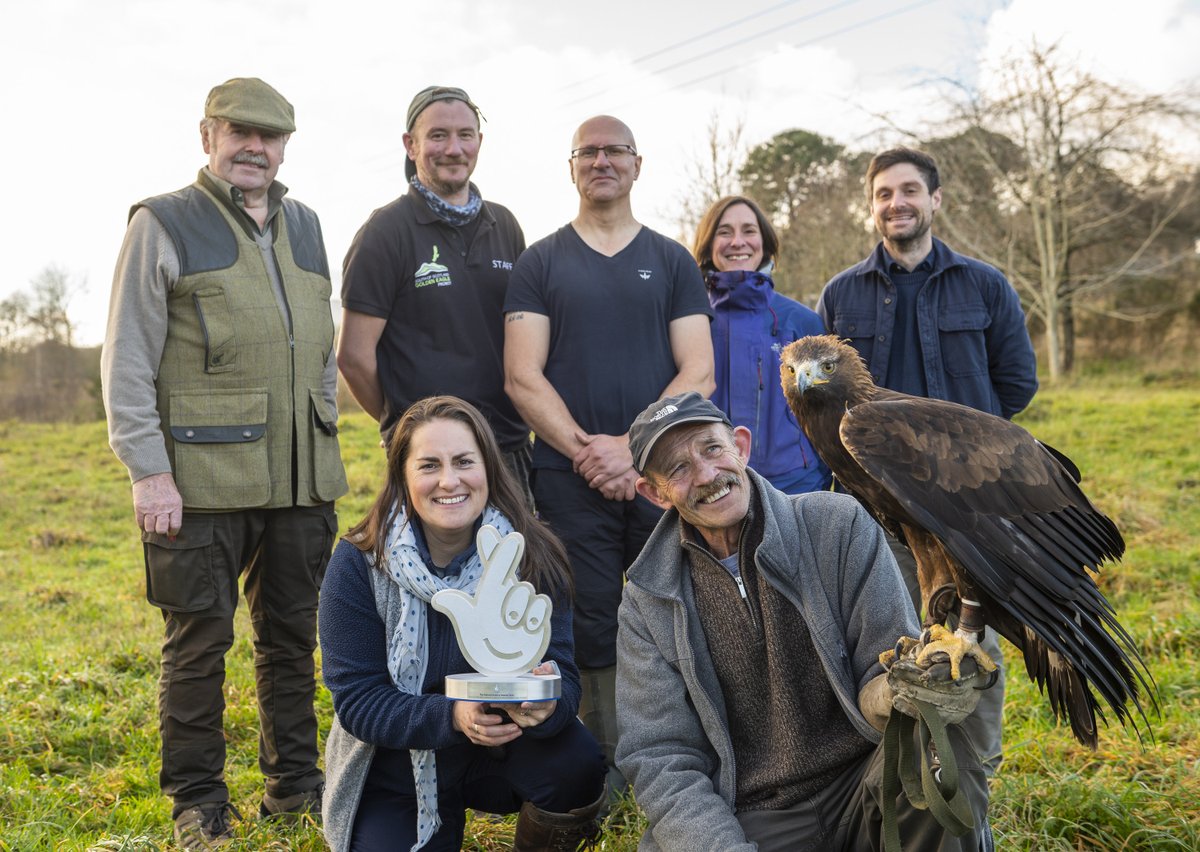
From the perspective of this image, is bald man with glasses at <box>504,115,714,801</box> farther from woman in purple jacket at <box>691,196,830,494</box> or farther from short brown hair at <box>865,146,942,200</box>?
short brown hair at <box>865,146,942,200</box>

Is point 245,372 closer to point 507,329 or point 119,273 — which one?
point 119,273

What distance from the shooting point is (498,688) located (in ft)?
7.88

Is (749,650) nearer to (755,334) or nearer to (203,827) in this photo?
(755,334)

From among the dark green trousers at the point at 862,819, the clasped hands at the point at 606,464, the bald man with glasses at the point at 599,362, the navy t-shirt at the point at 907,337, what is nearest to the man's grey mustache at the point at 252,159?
the bald man with glasses at the point at 599,362

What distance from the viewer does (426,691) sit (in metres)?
2.82

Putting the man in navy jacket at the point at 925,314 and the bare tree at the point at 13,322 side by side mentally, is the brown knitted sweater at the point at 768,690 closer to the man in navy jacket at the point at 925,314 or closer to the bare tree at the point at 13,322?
the man in navy jacket at the point at 925,314

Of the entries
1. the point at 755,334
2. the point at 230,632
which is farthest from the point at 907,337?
the point at 230,632

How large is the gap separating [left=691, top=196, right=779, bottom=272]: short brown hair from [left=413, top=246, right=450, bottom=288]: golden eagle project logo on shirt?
4.36 feet

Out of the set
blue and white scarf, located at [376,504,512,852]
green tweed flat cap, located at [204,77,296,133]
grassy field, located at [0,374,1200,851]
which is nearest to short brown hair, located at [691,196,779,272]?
green tweed flat cap, located at [204,77,296,133]

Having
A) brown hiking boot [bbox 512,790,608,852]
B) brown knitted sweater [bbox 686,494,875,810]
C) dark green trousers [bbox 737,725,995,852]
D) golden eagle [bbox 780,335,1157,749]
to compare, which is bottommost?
brown hiking boot [bbox 512,790,608,852]

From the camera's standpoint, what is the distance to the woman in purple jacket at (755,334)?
4.14 m

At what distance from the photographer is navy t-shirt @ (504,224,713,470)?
3.77m

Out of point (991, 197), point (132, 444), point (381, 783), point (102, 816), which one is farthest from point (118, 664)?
point (991, 197)

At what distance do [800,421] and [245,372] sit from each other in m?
2.03
